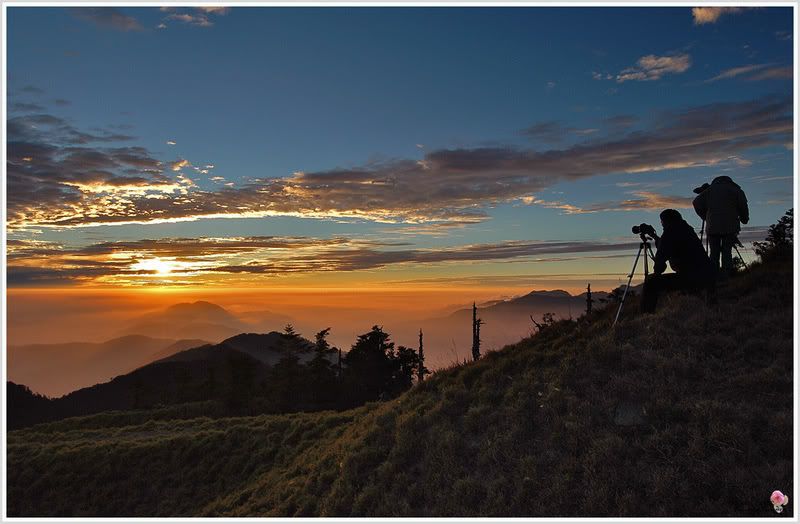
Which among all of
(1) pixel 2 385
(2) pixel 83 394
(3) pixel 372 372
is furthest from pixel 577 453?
(2) pixel 83 394

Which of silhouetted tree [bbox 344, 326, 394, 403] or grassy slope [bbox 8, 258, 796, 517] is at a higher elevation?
grassy slope [bbox 8, 258, 796, 517]

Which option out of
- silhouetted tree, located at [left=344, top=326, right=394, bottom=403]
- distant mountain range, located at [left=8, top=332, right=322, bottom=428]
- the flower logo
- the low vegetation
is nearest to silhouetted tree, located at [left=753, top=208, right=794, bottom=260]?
the low vegetation

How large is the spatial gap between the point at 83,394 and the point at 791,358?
136 meters

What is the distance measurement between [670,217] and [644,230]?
110cm

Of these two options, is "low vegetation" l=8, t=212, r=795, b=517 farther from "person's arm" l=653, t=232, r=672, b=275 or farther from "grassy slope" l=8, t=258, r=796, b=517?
"person's arm" l=653, t=232, r=672, b=275

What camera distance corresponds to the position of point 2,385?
984 centimetres

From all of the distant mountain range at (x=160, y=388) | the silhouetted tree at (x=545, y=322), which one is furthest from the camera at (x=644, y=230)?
the distant mountain range at (x=160, y=388)

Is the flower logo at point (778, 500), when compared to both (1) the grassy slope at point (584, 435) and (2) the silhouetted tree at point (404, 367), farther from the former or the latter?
(2) the silhouetted tree at point (404, 367)

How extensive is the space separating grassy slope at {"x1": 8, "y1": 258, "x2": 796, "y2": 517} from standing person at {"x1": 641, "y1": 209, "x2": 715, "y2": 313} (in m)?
0.72

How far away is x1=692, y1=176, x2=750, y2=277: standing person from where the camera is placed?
14500mm

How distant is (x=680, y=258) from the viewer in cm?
1288

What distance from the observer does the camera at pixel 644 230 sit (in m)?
14.0

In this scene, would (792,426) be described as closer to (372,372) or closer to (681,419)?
(681,419)

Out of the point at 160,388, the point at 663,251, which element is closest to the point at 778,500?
the point at 663,251
